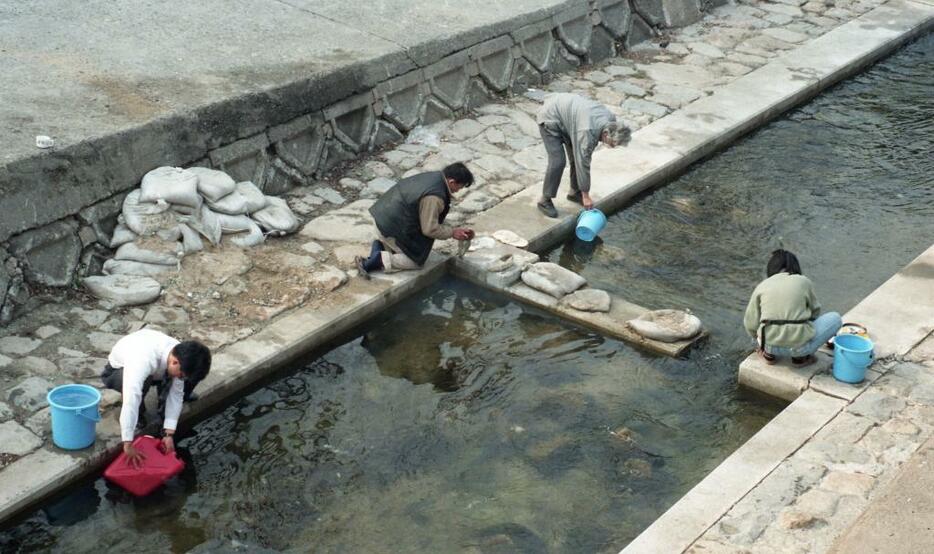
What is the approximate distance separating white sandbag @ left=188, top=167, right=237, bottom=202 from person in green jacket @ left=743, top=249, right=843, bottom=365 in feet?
13.9

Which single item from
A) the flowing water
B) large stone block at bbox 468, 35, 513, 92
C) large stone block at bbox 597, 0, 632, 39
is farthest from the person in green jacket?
large stone block at bbox 597, 0, 632, 39

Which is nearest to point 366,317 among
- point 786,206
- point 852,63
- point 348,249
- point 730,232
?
point 348,249

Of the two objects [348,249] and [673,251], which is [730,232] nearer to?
[673,251]

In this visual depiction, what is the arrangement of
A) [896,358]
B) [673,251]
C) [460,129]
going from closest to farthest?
[896,358] → [673,251] → [460,129]

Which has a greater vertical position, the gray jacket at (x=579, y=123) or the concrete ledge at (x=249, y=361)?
the gray jacket at (x=579, y=123)

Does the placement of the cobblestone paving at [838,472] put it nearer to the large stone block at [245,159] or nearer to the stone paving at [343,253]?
the stone paving at [343,253]

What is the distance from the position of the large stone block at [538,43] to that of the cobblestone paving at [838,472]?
609cm

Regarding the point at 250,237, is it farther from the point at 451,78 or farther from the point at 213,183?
the point at 451,78

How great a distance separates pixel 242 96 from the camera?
9492 millimetres

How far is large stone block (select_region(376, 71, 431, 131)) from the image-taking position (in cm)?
1085

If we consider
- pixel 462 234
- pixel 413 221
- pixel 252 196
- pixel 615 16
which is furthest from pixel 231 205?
pixel 615 16

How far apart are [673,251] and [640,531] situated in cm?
379

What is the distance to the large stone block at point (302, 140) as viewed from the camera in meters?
9.87

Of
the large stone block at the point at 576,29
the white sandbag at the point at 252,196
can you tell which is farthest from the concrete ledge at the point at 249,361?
the large stone block at the point at 576,29
